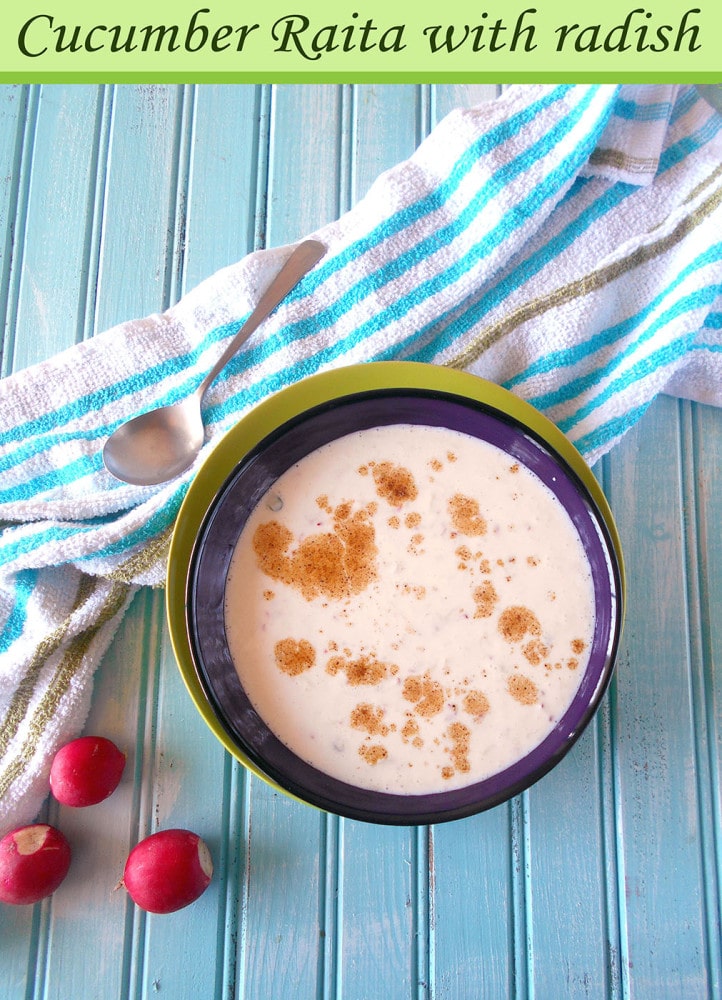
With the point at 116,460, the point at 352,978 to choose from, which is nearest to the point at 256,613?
the point at 116,460

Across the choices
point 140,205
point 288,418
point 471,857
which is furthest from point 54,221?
point 471,857

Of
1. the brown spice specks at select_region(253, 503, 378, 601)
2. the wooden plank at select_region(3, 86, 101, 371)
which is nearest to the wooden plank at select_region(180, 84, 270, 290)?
the wooden plank at select_region(3, 86, 101, 371)

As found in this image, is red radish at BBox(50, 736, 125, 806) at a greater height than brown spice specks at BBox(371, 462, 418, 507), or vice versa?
brown spice specks at BBox(371, 462, 418, 507)

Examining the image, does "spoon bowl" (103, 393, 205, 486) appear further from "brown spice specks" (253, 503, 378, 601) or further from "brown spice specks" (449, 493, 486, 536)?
"brown spice specks" (449, 493, 486, 536)

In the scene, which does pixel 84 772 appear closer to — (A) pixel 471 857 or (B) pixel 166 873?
(B) pixel 166 873

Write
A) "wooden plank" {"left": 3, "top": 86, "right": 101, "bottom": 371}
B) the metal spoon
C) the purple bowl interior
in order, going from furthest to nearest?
1. "wooden plank" {"left": 3, "top": 86, "right": 101, "bottom": 371}
2. the metal spoon
3. the purple bowl interior

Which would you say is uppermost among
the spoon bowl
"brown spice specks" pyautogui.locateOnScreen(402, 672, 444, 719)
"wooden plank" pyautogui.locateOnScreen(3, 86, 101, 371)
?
"wooden plank" pyautogui.locateOnScreen(3, 86, 101, 371)
